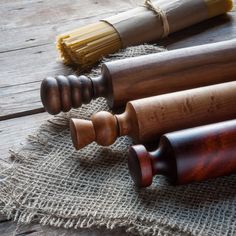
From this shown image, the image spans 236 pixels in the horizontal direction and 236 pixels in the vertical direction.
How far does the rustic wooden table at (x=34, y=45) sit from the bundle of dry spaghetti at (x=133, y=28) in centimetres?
3

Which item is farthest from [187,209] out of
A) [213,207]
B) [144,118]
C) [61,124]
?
[61,124]

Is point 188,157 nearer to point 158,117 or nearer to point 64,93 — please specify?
point 158,117

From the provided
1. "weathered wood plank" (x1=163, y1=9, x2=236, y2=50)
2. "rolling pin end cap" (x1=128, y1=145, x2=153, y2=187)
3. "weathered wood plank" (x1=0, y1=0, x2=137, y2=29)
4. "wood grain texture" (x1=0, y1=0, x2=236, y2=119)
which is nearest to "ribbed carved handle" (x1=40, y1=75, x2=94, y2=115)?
"wood grain texture" (x1=0, y1=0, x2=236, y2=119)

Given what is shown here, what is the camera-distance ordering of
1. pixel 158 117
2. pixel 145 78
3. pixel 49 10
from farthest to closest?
pixel 49 10, pixel 145 78, pixel 158 117

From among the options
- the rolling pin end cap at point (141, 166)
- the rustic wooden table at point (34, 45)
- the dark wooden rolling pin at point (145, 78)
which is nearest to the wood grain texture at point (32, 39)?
the rustic wooden table at point (34, 45)

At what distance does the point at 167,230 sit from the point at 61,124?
31 centimetres

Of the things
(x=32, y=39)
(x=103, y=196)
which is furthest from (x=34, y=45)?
(x=103, y=196)

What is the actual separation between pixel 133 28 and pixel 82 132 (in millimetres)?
434

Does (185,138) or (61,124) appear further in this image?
(61,124)

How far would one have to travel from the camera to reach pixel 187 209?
2.42ft

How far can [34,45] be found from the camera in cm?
120

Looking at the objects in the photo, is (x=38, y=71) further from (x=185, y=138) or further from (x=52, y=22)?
(x=185, y=138)

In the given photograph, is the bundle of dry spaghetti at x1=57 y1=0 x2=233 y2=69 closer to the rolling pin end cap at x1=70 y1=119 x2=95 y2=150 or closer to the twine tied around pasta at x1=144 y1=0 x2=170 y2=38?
the twine tied around pasta at x1=144 y1=0 x2=170 y2=38

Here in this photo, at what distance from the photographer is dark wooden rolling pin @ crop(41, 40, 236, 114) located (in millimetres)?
893
